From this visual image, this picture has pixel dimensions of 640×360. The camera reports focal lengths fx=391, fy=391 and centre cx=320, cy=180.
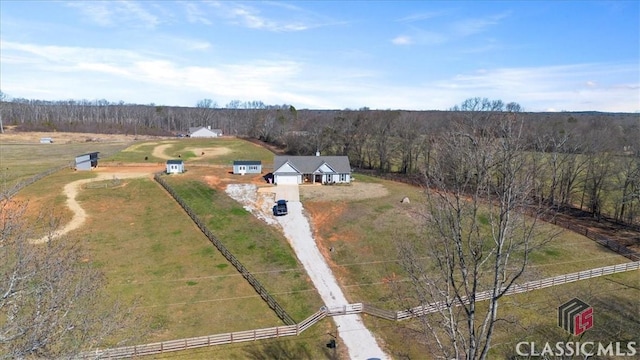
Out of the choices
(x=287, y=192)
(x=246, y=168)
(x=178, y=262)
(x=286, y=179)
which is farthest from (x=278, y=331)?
(x=246, y=168)

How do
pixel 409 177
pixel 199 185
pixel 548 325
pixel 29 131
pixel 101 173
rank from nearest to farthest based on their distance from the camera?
pixel 548 325 < pixel 199 185 < pixel 101 173 < pixel 409 177 < pixel 29 131

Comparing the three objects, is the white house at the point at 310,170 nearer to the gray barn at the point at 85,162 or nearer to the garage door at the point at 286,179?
the garage door at the point at 286,179

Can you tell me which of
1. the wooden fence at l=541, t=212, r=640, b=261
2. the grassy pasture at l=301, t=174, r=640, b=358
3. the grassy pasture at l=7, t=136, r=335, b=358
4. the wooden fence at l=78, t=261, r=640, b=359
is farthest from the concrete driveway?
the wooden fence at l=541, t=212, r=640, b=261

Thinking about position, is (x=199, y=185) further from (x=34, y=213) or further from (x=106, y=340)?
(x=106, y=340)

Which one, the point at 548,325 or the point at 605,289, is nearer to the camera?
the point at 548,325

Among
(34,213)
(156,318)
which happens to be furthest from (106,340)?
(34,213)

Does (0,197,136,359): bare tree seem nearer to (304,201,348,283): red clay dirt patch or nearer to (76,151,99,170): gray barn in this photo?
(304,201,348,283): red clay dirt patch

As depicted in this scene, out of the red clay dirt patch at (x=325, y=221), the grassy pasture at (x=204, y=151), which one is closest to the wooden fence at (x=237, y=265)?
the red clay dirt patch at (x=325, y=221)
